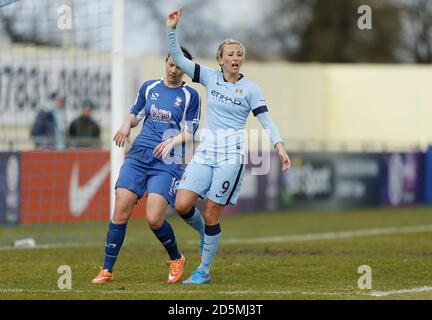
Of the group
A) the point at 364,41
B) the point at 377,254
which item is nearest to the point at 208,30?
the point at 364,41

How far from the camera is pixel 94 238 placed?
17.8m

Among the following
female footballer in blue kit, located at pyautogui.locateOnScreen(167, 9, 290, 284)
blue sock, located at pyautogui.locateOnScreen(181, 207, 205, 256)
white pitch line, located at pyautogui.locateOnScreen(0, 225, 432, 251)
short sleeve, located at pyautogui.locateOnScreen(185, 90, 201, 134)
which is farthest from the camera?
white pitch line, located at pyautogui.locateOnScreen(0, 225, 432, 251)

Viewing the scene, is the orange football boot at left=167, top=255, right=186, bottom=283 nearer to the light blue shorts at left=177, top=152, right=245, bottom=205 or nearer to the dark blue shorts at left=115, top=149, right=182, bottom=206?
the dark blue shorts at left=115, top=149, right=182, bottom=206

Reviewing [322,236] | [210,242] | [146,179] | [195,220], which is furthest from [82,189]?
[210,242]

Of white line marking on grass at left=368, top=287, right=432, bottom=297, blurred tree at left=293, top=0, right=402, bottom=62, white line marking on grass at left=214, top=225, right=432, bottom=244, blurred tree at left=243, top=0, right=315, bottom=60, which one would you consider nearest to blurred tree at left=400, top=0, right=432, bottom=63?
blurred tree at left=293, top=0, right=402, bottom=62

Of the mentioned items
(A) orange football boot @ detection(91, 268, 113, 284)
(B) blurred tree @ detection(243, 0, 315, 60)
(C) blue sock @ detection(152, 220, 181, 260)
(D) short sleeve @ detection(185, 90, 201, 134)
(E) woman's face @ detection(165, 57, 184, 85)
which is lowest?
(A) orange football boot @ detection(91, 268, 113, 284)

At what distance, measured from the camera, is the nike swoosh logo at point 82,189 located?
20.5 meters

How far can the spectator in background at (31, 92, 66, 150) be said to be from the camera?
21.2 m

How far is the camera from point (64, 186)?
66.2ft

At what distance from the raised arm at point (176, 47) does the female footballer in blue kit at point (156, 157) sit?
26cm

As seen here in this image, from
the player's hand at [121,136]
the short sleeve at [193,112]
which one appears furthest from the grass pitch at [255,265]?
the short sleeve at [193,112]

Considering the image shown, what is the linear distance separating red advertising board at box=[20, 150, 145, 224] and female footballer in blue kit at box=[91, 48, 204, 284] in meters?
8.61

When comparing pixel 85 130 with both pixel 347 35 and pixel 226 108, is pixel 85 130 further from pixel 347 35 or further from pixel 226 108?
pixel 347 35
